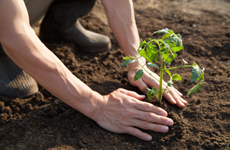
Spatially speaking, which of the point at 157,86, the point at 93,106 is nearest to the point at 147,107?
the point at 157,86

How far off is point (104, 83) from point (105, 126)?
56 centimetres

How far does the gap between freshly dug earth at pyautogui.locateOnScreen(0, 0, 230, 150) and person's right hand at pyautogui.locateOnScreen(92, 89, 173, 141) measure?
7cm

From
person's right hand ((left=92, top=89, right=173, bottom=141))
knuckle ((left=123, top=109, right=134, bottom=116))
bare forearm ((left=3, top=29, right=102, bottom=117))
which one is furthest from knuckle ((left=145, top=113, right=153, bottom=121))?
bare forearm ((left=3, top=29, right=102, bottom=117))

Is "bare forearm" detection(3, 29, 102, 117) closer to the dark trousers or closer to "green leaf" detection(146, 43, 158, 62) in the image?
"green leaf" detection(146, 43, 158, 62)


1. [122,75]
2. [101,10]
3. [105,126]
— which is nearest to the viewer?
[105,126]

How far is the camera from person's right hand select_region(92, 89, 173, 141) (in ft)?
5.02

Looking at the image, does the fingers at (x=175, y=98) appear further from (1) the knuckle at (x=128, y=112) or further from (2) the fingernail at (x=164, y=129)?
(1) the knuckle at (x=128, y=112)

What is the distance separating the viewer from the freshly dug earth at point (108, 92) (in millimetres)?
1531

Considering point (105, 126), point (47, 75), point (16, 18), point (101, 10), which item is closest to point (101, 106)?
point (105, 126)

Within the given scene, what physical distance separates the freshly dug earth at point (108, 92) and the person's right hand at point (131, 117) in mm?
67

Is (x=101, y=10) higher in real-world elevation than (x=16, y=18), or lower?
lower

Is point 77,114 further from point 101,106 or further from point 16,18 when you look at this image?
point 16,18

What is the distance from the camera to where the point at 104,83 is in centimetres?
204

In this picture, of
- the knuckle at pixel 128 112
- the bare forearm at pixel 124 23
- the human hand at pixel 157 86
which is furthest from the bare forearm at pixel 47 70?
the bare forearm at pixel 124 23
